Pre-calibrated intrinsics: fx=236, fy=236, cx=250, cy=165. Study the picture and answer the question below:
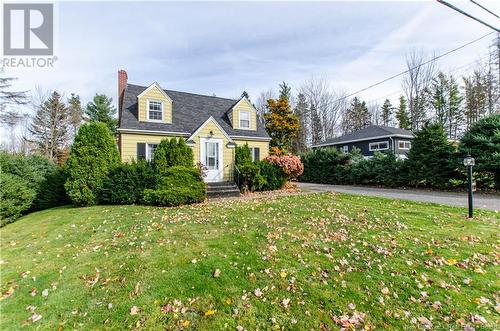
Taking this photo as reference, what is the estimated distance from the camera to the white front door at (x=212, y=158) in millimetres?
14226

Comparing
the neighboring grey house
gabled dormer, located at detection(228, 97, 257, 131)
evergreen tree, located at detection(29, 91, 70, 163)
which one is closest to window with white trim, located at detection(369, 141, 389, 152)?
the neighboring grey house

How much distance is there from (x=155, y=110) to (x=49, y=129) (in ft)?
70.1

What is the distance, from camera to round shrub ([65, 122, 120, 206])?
9648 mm

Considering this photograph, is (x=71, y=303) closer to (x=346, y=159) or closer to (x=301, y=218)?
(x=301, y=218)

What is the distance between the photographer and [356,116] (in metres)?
42.2

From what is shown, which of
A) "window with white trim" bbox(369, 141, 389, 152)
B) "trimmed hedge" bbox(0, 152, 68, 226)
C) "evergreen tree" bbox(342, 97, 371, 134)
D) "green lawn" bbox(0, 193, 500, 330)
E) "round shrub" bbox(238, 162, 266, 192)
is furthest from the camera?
"evergreen tree" bbox(342, 97, 371, 134)

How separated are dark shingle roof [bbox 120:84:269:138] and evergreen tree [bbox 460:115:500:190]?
11.8m

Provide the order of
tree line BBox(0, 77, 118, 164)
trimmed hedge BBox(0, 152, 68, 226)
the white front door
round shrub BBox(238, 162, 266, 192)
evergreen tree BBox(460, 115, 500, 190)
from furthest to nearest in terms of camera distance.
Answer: tree line BBox(0, 77, 118, 164), the white front door, round shrub BBox(238, 162, 266, 192), evergreen tree BBox(460, 115, 500, 190), trimmed hedge BBox(0, 152, 68, 226)

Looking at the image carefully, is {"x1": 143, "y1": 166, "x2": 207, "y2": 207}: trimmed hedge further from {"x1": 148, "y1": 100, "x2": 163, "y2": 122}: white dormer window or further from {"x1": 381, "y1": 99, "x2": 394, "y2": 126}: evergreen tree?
{"x1": 381, "y1": 99, "x2": 394, "y2": 126}: evergreen tree

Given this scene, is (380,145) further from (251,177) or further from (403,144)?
(251,177)

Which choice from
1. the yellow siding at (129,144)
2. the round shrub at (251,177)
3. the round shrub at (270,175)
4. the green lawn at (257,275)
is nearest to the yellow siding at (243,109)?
the round shrub at (270,175)

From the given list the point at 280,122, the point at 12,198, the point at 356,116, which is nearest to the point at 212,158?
the point at 12,198

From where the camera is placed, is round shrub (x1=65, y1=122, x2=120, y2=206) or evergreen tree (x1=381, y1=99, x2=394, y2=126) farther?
evergreen tree (x1=381, y1=99, x2=394, y2=126)

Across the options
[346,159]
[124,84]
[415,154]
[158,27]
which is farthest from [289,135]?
[158,27]
